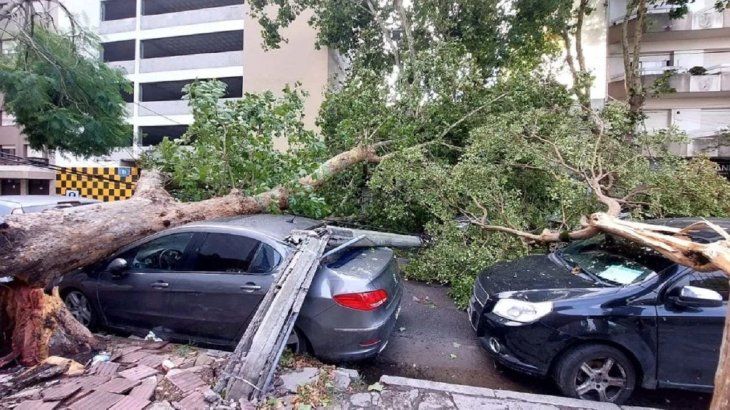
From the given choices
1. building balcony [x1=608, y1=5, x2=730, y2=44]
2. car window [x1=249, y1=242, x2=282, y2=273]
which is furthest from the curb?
building balcony [x1=608, y1=5, x2=730, y2=44]

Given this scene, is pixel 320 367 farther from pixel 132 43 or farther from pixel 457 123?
pixel 132 43

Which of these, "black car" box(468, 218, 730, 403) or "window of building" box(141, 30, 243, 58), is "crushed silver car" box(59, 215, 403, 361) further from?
"window of building" box(141, 30, 243, 58)

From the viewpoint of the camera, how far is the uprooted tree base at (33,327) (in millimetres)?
3205

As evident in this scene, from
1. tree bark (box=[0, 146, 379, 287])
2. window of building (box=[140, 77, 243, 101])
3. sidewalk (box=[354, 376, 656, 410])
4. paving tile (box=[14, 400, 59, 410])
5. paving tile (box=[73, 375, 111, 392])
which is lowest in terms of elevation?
sidewalk (box=[354, 376, 656, 410])

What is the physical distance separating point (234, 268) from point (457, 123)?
5804mm

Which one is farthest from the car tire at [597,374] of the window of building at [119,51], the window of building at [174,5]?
the window of building at [119,51]

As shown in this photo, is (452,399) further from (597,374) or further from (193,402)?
(193,402)

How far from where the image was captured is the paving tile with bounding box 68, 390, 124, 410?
2.56m

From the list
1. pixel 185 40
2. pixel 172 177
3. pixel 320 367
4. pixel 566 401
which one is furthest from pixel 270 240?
pixel 185 40

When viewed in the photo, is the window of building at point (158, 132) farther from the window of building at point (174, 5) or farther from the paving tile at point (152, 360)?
the paving tile at point (152, 360)

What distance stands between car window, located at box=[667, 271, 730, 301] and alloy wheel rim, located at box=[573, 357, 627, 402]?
77cm

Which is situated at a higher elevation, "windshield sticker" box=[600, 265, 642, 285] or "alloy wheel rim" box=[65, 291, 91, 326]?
"windshield sticker" box=[600, 265, 642, 285]

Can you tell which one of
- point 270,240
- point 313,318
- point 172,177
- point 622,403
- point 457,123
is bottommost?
point 622,403

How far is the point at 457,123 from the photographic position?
7957mm
